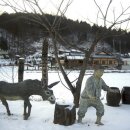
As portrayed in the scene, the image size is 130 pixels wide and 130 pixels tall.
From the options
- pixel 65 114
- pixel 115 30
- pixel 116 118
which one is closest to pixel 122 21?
pixel 115 30

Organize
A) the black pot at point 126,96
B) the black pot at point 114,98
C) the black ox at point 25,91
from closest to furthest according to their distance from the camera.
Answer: the black ox at point 25,91
the black pot at point 114,98
the black pot at point 126,96

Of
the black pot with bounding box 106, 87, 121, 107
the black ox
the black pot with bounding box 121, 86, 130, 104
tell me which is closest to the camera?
the black ox

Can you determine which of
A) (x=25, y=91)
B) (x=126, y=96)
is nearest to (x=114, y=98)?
(x=126, y=96)

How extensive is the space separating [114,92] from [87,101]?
2.67m

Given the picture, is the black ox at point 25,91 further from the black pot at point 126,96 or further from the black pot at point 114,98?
the black pot at point 126,96

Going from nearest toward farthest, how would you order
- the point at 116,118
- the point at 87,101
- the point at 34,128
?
1. the point at 34,128
2. the point at 87,101
3. the point at 116,118

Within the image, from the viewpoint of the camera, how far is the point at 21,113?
820 cm

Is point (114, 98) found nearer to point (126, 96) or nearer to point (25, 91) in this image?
point (126, 96)

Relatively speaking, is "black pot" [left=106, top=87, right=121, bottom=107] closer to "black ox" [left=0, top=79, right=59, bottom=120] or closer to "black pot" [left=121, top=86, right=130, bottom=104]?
"black pot" [left=121, top=86, right=130, bottom=104]

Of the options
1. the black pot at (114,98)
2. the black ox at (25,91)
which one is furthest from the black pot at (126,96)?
the black ox at (25,91)

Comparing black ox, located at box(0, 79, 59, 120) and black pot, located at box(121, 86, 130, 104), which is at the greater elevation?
black ox, located at box(0, 79, 59, 120)

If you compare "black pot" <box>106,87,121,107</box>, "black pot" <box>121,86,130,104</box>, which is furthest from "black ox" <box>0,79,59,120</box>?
"black pot" <box>121,86,130,104</box>

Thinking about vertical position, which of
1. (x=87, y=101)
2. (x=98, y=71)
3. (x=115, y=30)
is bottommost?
(x=87, y=101)

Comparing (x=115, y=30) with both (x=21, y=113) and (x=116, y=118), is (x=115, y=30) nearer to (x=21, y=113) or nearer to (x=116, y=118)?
(x=116, y=118)
